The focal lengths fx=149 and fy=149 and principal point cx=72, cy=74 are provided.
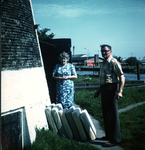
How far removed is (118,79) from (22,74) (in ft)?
6.70

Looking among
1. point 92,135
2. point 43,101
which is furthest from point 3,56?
point 92,135

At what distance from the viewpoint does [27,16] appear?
3711mm

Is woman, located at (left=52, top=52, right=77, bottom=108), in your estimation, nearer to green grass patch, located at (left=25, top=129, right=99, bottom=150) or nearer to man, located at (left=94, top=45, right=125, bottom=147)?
green grass patch, located at (left=25, top=129, right=99, bottom=150)

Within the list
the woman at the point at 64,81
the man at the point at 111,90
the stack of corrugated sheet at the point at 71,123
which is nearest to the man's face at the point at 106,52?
the man at the point at 111,90

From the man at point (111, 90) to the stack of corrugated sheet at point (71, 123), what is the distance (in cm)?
47

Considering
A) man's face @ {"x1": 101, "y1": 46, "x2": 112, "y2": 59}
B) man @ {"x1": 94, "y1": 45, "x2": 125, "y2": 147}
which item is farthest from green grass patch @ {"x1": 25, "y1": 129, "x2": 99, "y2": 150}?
man's face @ {"x1": 101, "y1": 46, "x2": 112, "y2": 59}

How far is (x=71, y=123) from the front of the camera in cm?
366

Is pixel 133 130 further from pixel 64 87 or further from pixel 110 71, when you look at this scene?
pixel 64 87

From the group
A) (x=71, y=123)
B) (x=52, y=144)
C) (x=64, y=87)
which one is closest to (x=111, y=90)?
(x=71, y=123)

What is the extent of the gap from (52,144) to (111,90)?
172cm

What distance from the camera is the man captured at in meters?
3.09

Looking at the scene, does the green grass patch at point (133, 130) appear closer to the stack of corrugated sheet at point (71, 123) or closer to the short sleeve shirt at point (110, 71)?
the stack of corrugated sheet at point (71, 123)

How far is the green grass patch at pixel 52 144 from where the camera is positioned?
10.2ft

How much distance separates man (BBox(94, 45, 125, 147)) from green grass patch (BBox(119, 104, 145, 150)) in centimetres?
27
